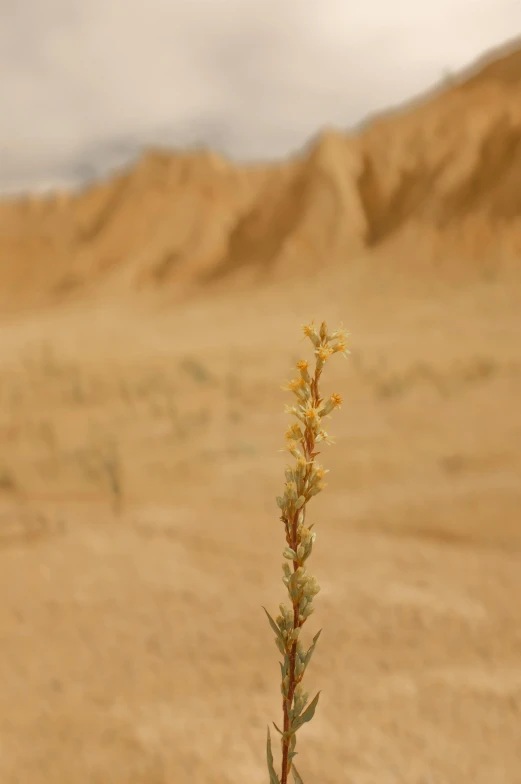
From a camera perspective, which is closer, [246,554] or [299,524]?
[299,524]

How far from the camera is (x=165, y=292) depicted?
29391mm

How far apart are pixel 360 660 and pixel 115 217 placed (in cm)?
3962

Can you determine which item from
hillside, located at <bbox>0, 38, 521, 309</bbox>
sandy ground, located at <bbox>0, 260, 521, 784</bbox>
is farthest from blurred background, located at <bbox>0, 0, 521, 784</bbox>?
hillside, located at <bbox>0, 38, 521, 309</bbox>

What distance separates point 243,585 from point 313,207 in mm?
23970

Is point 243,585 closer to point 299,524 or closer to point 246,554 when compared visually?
point 246,554

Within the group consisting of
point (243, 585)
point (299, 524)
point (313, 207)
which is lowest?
point (243, 585)

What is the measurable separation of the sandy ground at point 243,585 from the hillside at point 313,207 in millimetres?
14250

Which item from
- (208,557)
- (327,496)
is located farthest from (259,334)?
(208,557)

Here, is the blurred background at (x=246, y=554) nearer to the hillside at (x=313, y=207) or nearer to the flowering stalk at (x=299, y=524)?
the flowering stalk at (x=299, y=524)

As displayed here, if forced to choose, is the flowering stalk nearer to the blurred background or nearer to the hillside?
the blurred background

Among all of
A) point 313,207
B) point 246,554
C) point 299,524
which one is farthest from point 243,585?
point 313,207

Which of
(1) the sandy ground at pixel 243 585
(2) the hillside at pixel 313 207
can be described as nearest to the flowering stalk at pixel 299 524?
(1) the sandy ground at pixel 243 585

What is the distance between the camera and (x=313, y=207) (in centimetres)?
2603

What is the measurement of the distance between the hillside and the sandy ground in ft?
46.8
